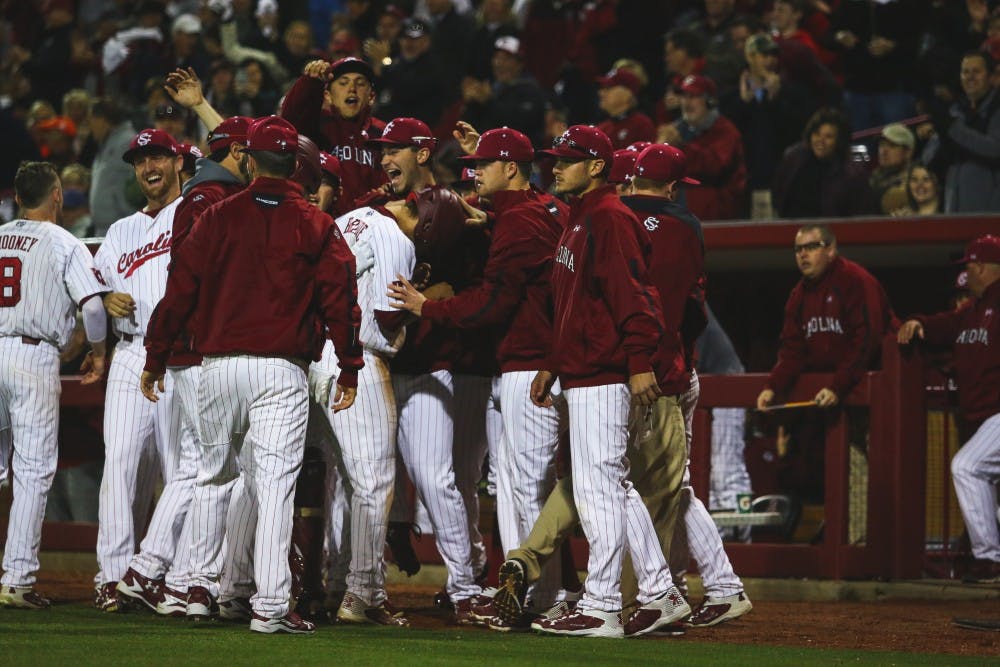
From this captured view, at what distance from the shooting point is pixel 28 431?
24.5 feet

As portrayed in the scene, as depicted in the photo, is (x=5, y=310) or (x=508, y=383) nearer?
(x=508, y=383)

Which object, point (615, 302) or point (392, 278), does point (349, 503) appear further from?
point (615, 302)

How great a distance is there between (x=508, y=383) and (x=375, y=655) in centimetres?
185

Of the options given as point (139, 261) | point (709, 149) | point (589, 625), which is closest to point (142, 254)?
point (139, 261)

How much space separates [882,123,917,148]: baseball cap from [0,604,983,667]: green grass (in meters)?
6.15

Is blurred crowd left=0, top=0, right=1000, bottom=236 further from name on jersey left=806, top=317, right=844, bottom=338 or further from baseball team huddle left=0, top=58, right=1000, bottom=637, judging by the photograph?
name on jersey left=806, top=317, right=844, bottom=338

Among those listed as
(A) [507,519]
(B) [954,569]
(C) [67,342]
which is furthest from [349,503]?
(B) [954,569]

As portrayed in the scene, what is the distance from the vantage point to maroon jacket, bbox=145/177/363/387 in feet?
20.4

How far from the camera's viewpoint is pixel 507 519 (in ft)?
23.6

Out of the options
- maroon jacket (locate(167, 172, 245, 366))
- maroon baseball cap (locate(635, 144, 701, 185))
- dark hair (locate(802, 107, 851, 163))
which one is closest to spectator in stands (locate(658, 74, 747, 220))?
dark hair (locate(802, 107, 851, 163))

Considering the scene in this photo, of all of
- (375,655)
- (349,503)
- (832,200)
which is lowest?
(375,655)

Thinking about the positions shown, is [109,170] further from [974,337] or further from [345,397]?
[974,337]

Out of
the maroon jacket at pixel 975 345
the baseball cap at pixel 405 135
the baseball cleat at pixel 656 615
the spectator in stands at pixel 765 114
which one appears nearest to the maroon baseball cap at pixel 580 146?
the baseball cap at pixel 405 135

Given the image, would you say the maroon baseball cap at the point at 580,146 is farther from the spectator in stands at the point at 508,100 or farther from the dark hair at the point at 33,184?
the spectator in stands at the point at 508,100
